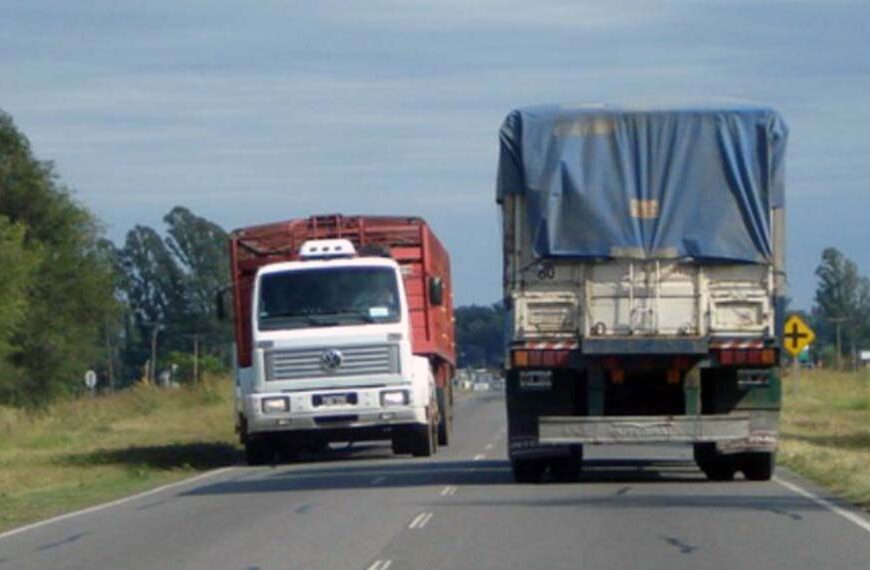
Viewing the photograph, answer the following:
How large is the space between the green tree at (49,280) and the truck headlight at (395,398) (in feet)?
138

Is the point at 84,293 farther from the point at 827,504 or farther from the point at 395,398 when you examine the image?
the point at 827,504

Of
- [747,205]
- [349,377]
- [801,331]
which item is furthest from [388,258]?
[801,331]

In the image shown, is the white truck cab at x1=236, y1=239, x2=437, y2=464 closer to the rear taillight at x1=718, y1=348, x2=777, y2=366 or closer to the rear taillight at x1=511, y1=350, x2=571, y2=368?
the rear taillight at x1=511, y1=350, x2=571, y2=368

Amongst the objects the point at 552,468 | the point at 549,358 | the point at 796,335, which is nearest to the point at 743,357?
the point at 549,358

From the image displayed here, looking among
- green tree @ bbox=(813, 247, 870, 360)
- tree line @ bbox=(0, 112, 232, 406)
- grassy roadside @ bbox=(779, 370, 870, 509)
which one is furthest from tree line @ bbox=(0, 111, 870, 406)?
green tree @ bbox=(813, 247, 870, 360)

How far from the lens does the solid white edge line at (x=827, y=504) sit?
1900 cm

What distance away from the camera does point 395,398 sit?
99.5 ft

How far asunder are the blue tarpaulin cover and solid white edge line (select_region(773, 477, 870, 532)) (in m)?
2.77

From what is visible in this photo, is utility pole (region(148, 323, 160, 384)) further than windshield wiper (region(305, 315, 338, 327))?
Yes

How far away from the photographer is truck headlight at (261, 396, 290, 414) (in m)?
30.2

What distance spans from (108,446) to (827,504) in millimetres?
22725

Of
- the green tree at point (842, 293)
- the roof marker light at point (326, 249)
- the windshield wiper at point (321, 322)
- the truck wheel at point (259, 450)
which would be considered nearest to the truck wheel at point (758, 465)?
the windshield wiper at point (321, 322)

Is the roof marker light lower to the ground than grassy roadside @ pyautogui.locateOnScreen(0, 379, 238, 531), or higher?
higher

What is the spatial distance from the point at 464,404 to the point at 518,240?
5005cm
